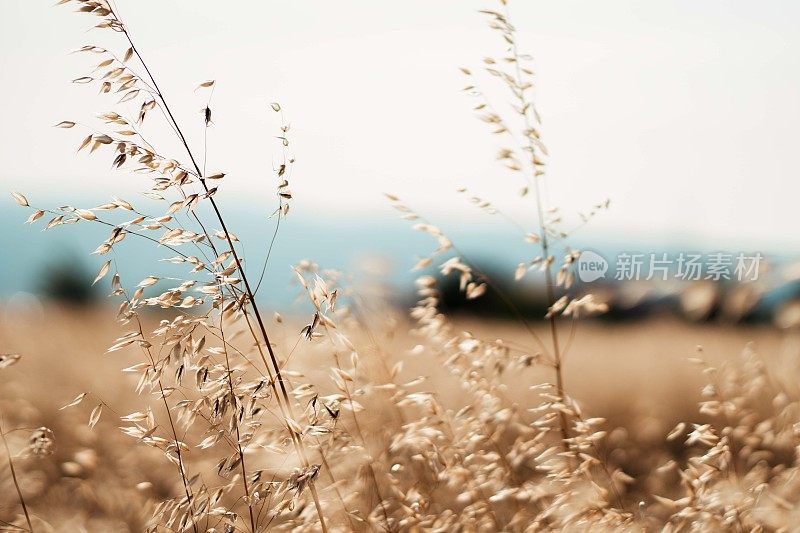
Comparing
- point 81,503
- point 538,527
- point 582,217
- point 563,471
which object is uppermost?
point 582,217

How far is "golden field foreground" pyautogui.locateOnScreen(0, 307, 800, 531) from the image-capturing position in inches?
62.1

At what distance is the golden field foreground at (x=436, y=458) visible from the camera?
1.58 meters

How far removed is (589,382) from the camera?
372 cm

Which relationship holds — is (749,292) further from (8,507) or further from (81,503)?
(8,507)

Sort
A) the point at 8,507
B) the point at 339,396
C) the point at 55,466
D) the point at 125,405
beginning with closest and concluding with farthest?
the point at 339,396 → the point at 8,507 → the point at 55,466 → the point at 125,405

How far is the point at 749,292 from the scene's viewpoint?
5.62 ft

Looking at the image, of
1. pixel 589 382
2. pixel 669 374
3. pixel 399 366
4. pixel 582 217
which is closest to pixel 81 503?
pixel 399 366

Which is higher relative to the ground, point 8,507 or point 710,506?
point 710,506

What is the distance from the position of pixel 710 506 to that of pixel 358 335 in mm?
941

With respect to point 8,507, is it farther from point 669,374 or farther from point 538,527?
point 669,374

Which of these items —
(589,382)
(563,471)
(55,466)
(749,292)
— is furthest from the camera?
(589,382)

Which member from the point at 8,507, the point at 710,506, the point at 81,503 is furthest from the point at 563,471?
the point at 8,507

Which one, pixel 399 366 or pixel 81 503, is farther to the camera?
pixel 81 503

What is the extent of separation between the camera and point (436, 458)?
162cm
